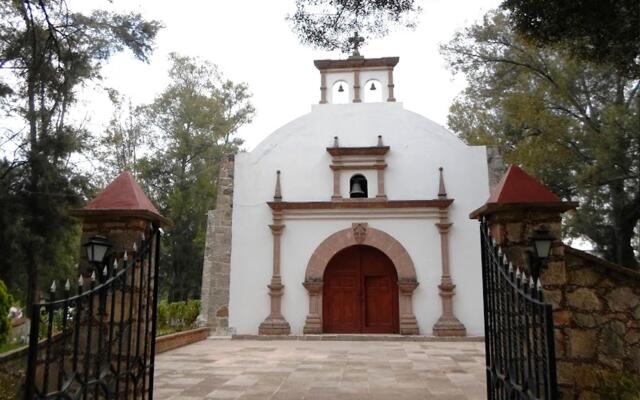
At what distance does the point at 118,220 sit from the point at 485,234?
300 cm

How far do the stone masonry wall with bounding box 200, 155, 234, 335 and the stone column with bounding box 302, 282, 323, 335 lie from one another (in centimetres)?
197

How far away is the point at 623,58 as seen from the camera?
632 cm

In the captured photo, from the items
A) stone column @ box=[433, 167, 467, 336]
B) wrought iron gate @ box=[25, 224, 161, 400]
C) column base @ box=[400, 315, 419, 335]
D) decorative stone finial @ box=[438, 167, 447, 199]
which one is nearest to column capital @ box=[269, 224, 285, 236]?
column base @ box=[400, 315, 419, 335]

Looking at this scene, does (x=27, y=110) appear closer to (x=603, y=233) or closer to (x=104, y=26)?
(x=104, y=26)

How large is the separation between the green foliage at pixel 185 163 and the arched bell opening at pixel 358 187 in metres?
11.4

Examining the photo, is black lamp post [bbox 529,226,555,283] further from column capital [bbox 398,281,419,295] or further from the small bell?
the small bell

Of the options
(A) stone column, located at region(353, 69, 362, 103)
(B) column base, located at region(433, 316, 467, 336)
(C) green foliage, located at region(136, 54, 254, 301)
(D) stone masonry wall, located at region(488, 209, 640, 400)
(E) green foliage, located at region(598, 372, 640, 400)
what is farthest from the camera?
(C) green foliage, located at region(136, 54, 254, 301)

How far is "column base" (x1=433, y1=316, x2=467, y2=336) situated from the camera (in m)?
11.8

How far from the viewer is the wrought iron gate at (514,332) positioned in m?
2.72

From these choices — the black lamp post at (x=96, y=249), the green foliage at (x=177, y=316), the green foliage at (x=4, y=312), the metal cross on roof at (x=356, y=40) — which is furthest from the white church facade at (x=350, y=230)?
the black lamp post at (x=96, y=249)

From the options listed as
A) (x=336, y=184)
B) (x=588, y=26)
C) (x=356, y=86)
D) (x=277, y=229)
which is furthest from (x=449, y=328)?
(x=588, y=26)

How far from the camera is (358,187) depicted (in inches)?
509

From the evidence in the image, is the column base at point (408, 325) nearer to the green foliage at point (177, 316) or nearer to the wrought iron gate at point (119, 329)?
the green foliage at point (177, 316)

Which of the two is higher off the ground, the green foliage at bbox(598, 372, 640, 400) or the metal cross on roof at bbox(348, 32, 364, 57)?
the metal cross on roof at bbox(348, 32, 364, 57)
